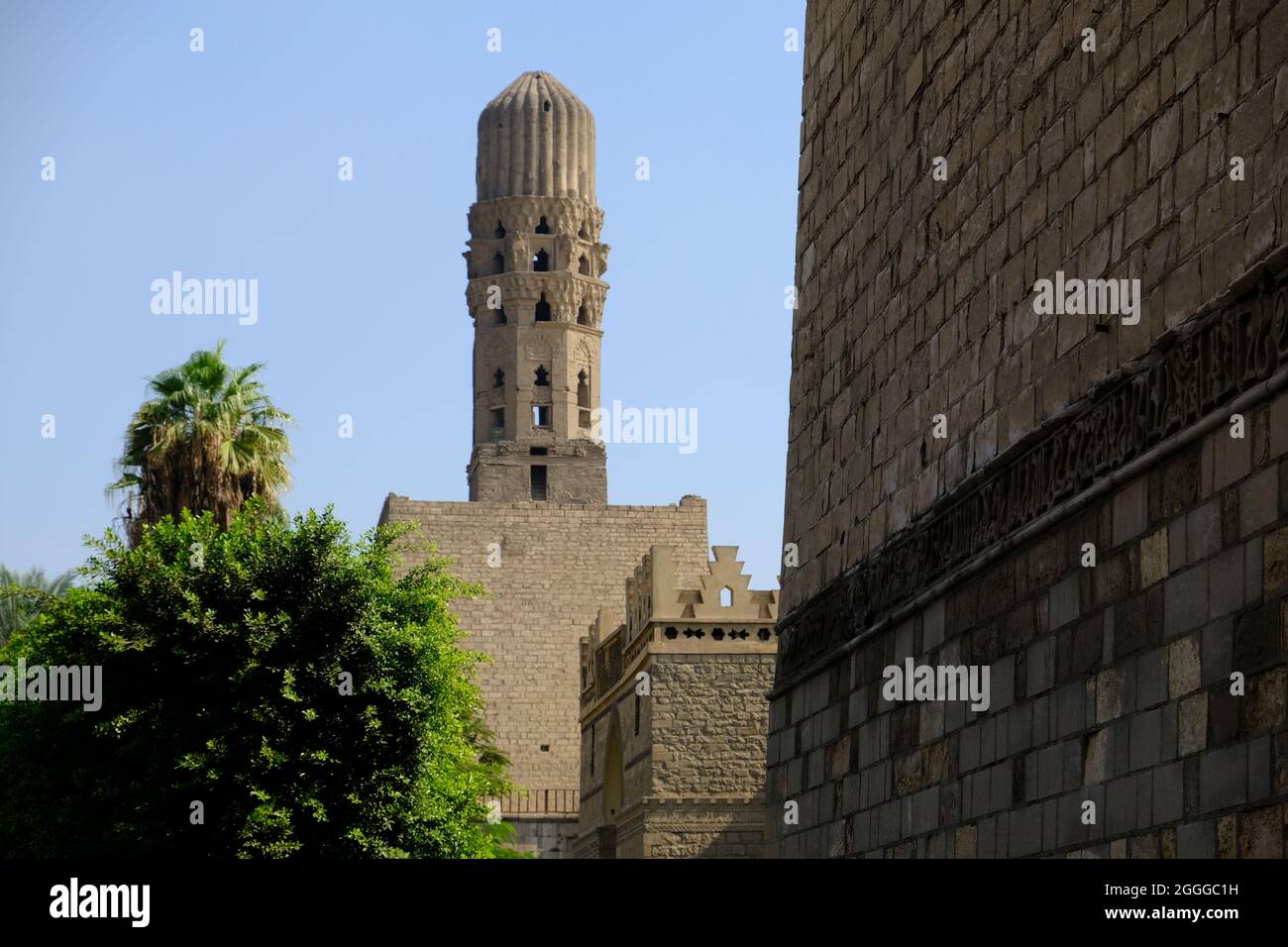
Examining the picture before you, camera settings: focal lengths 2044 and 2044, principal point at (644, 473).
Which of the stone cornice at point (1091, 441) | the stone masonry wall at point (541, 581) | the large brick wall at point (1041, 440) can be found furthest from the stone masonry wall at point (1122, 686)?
the stone masonry wall at point (541, 581)

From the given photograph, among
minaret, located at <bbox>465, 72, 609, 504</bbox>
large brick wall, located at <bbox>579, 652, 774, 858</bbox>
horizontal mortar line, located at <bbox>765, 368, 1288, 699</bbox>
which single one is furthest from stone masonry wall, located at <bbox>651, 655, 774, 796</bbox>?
minaret, located at <bbox>465, 72, 609, 504</bbox>

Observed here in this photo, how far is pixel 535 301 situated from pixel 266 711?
150ft

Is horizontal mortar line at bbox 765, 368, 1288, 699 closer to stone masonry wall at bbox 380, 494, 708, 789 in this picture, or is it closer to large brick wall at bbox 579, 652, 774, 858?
large brick wall at bbox 579, 652, 774, 858

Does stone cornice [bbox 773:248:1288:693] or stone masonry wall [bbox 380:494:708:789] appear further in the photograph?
stone masonry wall [bbox 380:494:708:789]

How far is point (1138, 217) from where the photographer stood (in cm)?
859

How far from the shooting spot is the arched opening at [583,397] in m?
63.0

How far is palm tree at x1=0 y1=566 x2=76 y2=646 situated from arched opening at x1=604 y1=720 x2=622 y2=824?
332 inches

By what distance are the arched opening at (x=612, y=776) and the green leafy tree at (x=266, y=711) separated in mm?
11630

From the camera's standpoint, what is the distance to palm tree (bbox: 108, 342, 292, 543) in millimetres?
24500

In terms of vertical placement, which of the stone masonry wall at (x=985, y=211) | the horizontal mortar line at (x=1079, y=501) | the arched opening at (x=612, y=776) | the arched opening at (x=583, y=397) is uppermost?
the arched opening at (x=583, y=397)

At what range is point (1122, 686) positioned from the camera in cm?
845

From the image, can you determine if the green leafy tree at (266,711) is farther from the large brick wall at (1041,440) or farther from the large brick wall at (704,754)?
the large brick wall at (704,754)
